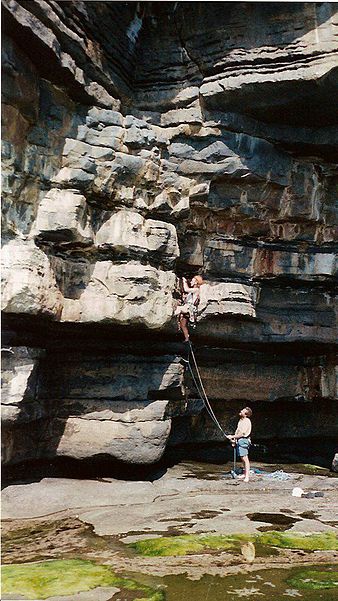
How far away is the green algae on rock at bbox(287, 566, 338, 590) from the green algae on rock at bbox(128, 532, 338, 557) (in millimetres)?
987

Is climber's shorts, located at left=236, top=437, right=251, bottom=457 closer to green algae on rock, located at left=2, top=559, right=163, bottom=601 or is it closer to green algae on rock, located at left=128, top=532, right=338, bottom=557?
green algae on rock, located at left=128, top=532, right=338, bottom=557

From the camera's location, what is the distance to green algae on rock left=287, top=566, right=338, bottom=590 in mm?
7770

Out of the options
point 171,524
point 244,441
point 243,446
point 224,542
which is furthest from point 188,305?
point 224,542

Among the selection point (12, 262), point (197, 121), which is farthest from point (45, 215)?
point (197, 121)

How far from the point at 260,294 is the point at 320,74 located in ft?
23.5

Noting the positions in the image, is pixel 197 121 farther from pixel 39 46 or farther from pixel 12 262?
pixel 12 262

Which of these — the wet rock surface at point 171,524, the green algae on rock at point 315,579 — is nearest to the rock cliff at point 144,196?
the wet rock surface at point 171,524

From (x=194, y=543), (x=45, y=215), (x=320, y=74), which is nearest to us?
(x=194, y=543)

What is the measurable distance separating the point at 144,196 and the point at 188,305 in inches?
135

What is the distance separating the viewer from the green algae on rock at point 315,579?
25.5ft

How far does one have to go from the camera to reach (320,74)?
1428 centimetres

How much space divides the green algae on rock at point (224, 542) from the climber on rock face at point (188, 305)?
7.07 meters

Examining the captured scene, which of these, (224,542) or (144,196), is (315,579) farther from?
(144,196)

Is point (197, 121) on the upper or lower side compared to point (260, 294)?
upper
